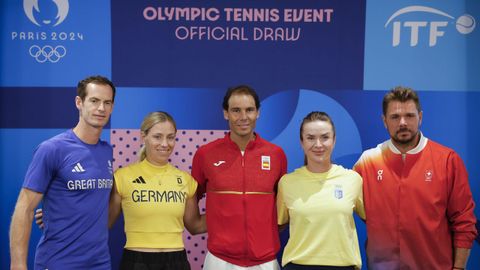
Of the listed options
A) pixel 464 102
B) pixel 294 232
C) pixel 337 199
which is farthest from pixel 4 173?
pixel 464 102

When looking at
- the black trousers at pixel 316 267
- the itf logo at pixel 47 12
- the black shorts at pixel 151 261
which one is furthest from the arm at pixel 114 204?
the itf logo at pixel 47 12

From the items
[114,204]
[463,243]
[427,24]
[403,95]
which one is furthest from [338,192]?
[427,24]

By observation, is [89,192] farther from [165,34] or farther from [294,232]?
[165,34]

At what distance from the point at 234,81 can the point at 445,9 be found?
1.67 metres

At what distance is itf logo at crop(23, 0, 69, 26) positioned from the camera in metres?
3.03

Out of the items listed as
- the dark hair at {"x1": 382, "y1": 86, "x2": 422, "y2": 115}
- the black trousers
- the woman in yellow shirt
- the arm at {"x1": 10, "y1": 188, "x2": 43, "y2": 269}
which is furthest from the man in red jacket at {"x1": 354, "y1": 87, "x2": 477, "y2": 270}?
the arm at {"x1": 10, "y1": 188, "x2": 43, "y2": 269}

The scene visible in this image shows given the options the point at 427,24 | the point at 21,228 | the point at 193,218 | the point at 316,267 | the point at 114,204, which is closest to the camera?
the point at 21,228

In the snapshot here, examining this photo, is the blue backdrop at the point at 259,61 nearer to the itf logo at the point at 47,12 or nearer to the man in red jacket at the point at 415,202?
the itf logo at the point at 47,12

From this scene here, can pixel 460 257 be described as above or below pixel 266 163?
below

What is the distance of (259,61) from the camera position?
305 centimetres

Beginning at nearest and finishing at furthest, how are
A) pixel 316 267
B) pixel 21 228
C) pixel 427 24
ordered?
pixel 21 228 → pixel 316 267 → pixel 427 24

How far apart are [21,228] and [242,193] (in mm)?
1203

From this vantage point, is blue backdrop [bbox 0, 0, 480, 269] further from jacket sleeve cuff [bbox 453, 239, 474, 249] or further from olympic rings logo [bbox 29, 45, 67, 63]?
jacket sleeve cuff [bbox 453, 239, 474, 249]

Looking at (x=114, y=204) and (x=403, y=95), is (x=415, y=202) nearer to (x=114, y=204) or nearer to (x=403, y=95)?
(x=403, y=95)
